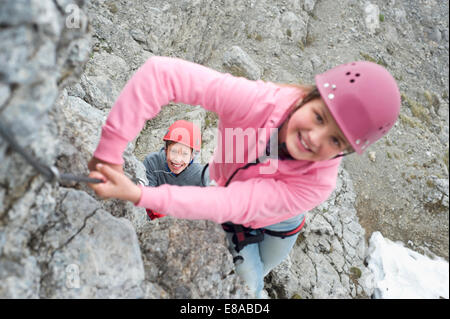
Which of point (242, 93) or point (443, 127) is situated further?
point (443, 127)

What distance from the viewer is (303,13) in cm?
1586

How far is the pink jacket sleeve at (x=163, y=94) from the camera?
1.89 m

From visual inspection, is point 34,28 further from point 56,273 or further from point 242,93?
point 56,273

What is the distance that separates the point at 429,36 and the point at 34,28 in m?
24.3

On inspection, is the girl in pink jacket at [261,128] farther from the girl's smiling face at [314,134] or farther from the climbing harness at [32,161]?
the climbing harness at [32,161]

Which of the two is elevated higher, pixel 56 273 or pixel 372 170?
pixel 56 273

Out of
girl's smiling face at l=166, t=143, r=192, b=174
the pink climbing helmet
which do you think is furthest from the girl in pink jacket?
girl's smiling face at l=166, t=143, r=192, b=174

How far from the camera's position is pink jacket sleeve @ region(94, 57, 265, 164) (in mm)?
1891

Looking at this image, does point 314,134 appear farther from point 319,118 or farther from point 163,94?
point 163,94

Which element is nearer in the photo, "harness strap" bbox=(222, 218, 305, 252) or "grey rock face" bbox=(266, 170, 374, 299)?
"harness strap" bbox=(222, 218, 305, 252)

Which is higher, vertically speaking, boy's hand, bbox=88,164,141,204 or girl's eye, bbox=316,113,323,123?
girl's eye, bbox=316,113,323,123

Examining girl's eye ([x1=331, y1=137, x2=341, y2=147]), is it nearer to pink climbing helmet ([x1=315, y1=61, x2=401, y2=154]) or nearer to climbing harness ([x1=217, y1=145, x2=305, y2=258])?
pink climbing helmet ([x1=315, y1=61, x2=401, y2=154])

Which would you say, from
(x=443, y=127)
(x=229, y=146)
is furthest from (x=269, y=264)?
(x=443, y=127)
